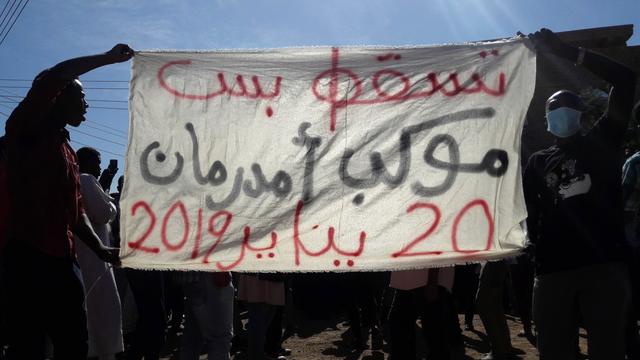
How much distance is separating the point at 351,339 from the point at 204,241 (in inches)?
188

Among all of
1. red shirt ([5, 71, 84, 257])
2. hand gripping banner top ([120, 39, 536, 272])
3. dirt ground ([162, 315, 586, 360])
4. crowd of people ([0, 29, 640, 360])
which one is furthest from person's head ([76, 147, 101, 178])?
A: dirt ground ([162, 315, 586, 360])

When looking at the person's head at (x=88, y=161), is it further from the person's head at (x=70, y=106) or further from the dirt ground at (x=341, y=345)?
the dirt ground at (x=341, y=345)

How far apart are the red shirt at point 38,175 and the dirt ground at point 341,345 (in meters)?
3.86

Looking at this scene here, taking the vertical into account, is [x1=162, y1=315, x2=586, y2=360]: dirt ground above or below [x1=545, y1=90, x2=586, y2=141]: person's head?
below

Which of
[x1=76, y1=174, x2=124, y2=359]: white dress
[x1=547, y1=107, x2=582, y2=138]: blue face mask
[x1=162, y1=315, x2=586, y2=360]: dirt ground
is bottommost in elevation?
[x1=162, y1=315, x2=586, y2=360]: dirt ground

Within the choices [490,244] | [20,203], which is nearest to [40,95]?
[20,203]

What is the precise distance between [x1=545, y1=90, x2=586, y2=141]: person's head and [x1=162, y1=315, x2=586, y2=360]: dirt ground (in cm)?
341

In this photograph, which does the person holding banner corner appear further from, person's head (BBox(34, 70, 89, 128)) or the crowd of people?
person's head (BBox(34, 70, 89, 128))

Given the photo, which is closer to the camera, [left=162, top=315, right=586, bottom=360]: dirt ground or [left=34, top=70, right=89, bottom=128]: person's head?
[left=34, top=70, right=89, bottom=128]: person's head

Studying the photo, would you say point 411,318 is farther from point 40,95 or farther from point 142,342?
point 40,95

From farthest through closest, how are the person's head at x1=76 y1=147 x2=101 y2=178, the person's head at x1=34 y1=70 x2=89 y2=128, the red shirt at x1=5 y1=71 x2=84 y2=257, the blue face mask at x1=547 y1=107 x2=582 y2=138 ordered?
the person's head at x1=76 y1=147 x2=101 y2=178
the blue face mask at x1=547 y1=107 x2=582 y2=138
the person's head at x1=34 y1=70 x2=89 y2=128
the red shirt at x1=5 y1=71 x2=84 y2=257

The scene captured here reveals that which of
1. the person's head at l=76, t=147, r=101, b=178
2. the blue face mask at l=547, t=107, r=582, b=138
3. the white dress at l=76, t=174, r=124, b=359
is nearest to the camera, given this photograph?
the blue face mask at l=547, t=107, r=582, b=138

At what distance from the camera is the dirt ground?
5773 mm

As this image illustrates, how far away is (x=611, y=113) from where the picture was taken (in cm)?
258
